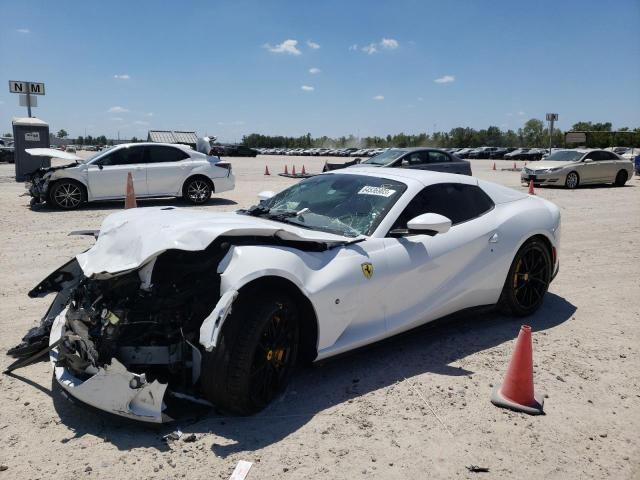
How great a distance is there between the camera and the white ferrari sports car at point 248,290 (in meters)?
3.07

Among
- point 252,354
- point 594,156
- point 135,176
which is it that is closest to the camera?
point 252,354

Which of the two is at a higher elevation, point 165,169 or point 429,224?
point 165,169

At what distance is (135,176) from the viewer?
12.4m

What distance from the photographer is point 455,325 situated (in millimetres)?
5094

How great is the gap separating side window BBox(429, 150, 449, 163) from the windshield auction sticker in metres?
12.6

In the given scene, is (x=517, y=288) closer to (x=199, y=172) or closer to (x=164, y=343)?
(x=164, y=343)

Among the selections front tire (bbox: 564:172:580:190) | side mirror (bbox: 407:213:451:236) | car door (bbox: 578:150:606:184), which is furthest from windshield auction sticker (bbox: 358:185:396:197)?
car door (bbox: 578:150:606:184)

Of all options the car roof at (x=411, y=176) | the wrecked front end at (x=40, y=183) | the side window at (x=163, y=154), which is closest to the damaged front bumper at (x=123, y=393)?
the car roof at (x=411, y=176)

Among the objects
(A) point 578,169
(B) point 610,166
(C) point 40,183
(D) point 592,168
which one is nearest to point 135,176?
(C) point 40,183

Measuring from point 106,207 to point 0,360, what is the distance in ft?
29.1

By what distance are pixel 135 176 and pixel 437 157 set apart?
9.07m

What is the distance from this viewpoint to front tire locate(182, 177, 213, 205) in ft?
43.0

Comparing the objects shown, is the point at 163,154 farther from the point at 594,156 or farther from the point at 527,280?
the point at 594,156

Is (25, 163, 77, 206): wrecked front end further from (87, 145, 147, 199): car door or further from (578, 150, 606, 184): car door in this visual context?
(578, 150, 606, 184): car door
